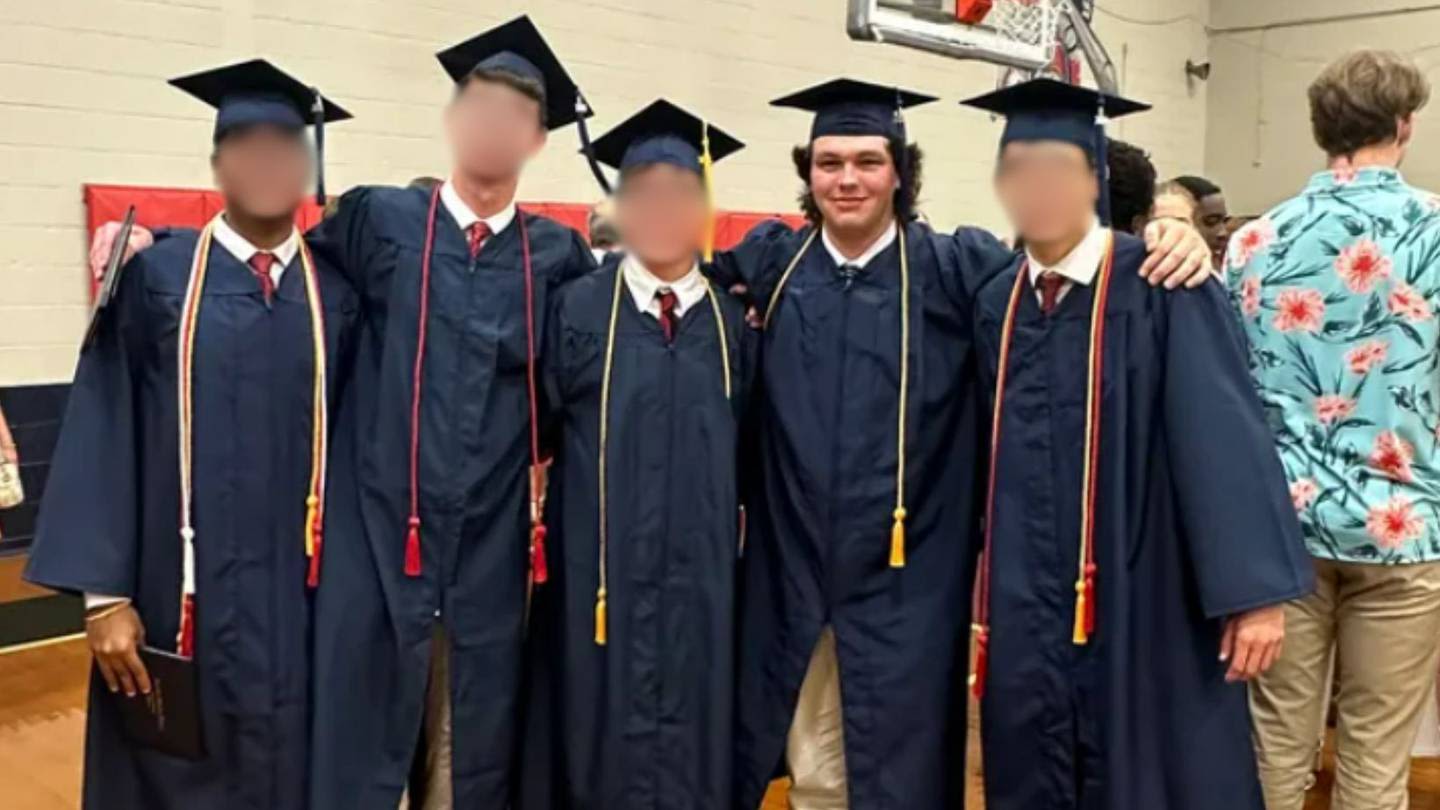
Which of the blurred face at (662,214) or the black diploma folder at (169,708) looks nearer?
the black diploma folder at (169,708)

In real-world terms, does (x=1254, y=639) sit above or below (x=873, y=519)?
below

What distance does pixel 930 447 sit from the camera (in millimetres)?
2285

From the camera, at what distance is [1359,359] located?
2285 mm

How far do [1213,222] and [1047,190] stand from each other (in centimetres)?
246

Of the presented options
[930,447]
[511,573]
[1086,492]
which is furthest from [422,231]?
[1086,492]

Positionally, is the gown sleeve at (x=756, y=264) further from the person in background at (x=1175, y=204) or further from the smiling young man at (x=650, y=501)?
the person in background at (x=1175, y=204)

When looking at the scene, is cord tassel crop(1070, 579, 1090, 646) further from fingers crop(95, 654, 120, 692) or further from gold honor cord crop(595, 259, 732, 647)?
fingers crop(95, 654, 120, 692)

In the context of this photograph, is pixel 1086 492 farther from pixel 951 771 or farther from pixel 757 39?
pixel 757 39

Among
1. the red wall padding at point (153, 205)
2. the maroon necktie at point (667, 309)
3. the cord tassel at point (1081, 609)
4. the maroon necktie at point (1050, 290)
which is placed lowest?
the cord tassel at point (1081, 609)

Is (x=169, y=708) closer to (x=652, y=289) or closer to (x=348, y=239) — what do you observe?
(x=348, y=239)

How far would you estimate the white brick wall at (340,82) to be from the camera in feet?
15.8

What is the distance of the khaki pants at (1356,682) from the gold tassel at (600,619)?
1278 millimetres

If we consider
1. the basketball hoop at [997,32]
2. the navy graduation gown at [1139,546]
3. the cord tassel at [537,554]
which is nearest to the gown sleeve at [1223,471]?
the navy graduation gown at [1139,546]

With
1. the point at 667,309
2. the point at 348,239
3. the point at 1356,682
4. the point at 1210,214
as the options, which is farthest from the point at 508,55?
the point at 1210,214
